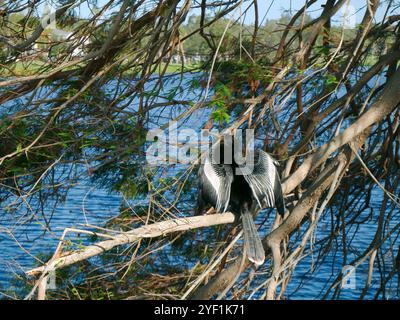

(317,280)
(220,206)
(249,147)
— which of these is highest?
(249,147)

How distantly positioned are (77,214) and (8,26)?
371 centimetres

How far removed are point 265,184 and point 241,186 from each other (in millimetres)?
267

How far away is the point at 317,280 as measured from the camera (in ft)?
28.4

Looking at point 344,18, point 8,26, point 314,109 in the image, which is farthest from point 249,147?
point 8,26

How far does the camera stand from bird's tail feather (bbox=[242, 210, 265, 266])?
144 inches

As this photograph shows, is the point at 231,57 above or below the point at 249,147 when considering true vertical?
above

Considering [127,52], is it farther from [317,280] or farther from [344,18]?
[317,280]

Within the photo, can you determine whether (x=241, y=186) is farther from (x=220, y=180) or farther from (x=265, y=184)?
(x=265, y=184)

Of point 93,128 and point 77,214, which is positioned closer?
point 93,128

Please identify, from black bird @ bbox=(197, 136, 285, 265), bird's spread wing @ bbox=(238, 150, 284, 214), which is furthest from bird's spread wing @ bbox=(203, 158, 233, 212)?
bird's spread wing @ bbox=(238, 150, 284, 214)

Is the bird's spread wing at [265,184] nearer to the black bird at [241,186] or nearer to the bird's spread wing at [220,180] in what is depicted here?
the black bird at [241,186]

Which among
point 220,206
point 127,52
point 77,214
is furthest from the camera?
point 77,214

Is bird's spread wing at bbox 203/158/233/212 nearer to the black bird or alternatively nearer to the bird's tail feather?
the black bird

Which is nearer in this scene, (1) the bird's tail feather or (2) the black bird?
(1) the bird's tail feather
